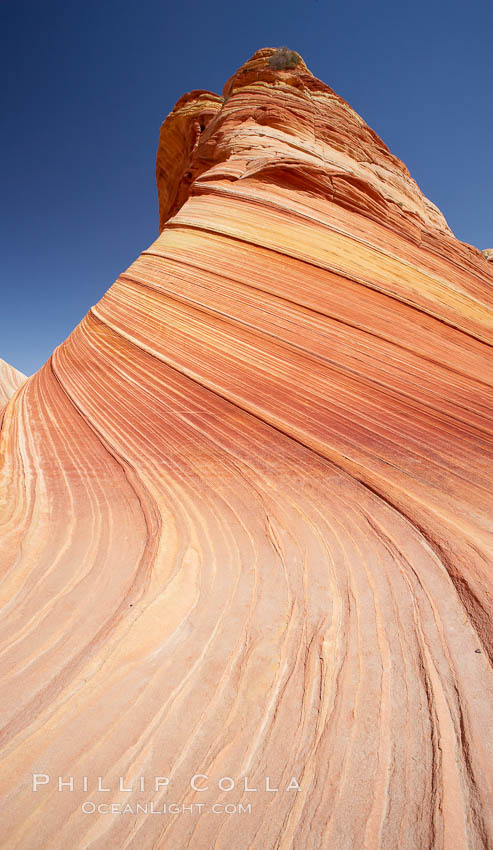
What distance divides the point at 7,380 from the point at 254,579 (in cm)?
2409

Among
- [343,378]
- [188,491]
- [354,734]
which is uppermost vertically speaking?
[343,378]

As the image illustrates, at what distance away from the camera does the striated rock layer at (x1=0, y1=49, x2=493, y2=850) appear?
77 centimetres

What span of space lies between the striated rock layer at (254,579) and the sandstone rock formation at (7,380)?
18.1 m

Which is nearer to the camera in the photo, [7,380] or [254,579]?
[254,579]

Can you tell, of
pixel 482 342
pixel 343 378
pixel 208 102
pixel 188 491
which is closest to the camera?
pixel 188 491

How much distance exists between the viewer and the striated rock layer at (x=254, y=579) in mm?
769

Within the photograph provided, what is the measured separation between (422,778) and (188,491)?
52.7 inches

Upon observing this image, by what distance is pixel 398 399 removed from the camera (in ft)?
9.41

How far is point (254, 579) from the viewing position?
1335mm

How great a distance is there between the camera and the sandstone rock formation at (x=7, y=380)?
18.6 meters

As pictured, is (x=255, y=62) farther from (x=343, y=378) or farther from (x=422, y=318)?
(x=343, y=378)

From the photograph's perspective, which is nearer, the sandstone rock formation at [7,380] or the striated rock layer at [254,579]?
the striated rock layer at [254,579]

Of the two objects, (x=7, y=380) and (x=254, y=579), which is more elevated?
(x=254, y=579)

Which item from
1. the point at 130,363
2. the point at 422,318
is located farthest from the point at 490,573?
the point at 422,318
